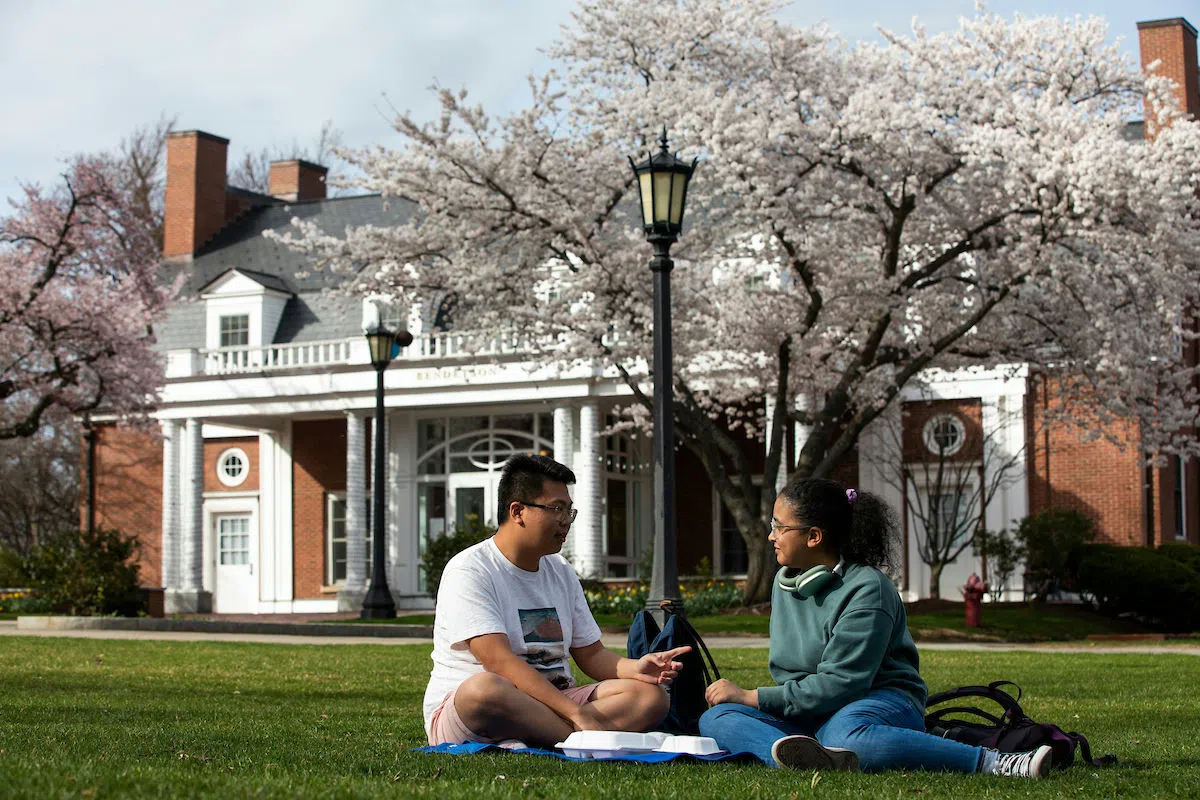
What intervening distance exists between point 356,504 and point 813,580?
88.3 feet

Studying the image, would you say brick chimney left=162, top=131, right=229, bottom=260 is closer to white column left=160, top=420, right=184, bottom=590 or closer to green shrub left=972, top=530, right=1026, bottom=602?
white column left=160, top=420, right=184, bottom=590

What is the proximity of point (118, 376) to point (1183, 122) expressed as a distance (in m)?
20.3

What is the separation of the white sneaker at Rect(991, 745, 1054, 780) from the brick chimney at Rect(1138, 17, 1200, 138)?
2527cm

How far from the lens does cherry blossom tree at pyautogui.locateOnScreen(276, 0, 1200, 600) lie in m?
19.5

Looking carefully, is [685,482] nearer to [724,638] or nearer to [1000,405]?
[1000,405]

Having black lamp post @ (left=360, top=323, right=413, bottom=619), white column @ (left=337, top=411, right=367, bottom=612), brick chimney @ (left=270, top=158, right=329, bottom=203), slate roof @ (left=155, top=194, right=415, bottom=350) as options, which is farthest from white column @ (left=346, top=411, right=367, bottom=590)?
brick chimney @ (left=270, top=158, right=329, bottom=203)

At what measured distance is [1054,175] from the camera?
1864 cm

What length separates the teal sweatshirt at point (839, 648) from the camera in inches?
218

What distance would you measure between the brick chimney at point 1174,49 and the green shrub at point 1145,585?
10.1m

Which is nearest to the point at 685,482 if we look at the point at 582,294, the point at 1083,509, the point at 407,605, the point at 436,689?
the point at 407,605

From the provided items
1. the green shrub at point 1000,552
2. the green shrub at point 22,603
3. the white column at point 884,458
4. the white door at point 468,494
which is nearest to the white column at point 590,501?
the white door at point 468,494

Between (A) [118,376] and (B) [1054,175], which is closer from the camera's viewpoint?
(B) [1054,175]

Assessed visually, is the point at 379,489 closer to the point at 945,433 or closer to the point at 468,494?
the point at 468,494

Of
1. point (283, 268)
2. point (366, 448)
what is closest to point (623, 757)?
point (366, 448)
